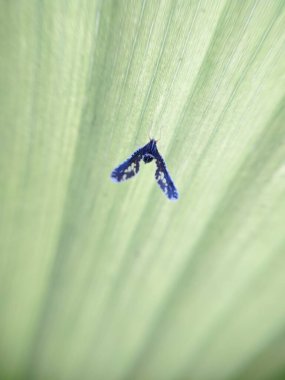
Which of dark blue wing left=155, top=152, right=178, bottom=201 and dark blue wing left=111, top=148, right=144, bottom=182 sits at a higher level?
dark blue wing left=111, top=148, right=144, bottom=182

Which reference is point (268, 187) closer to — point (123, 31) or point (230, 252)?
point (230, 252)

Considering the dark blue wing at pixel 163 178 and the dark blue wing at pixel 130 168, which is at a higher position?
the dark blue wing at pixel 130 168

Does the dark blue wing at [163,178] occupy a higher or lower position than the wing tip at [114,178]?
lower
